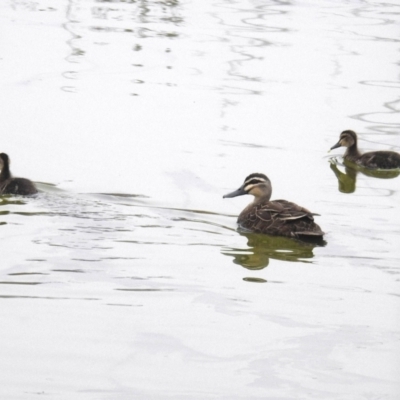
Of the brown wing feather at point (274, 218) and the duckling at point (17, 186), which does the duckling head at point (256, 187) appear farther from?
the duckling at point (17, 186)

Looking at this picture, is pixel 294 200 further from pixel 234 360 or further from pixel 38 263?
pixel 234 360

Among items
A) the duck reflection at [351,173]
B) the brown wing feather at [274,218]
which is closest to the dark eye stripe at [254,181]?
the brown wing feather at [274,218]

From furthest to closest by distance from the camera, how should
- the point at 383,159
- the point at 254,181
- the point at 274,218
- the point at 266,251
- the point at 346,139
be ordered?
1. the point at 346,139
2. the point at 383,159
3. the point at 254,181
4. the point at 274,218
5. the point at 266,251

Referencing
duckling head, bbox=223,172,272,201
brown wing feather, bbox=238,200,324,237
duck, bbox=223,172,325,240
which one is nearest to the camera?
duck, bbox=223,172,325,240

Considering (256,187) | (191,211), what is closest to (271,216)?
(256,187)

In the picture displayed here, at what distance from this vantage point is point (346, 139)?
11.1m

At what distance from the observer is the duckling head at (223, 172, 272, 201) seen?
30.0ft

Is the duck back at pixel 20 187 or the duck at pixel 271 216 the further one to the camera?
the duck back at pixel 20 187

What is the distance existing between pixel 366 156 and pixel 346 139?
0.97 feet

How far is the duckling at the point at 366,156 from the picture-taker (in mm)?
10719

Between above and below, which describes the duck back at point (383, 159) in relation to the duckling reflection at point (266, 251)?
above

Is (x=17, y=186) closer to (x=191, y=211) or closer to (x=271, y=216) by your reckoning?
(x=191, y=211)

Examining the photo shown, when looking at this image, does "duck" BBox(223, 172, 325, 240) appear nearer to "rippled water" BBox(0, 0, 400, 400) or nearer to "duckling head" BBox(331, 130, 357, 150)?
"rippled water" BBox(0, 0, 400, 400)

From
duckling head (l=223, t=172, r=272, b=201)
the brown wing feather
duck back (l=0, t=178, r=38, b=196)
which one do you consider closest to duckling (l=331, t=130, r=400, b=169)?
duckling head (l=223, t=172, r=272, b=201)
